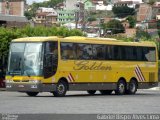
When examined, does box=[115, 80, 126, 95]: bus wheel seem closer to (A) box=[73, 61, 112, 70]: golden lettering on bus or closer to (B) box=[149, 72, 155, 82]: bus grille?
(A) box=[73, 61, 112, 70]: golden lettering on bus

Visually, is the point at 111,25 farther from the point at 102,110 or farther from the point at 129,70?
the point at 102,110

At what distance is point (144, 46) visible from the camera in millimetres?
40406

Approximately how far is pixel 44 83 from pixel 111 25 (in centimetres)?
10408

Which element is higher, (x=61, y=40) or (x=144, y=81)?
(x=61, y=40)

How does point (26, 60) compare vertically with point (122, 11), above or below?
below

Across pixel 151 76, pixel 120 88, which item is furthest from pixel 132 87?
pixel 151 76

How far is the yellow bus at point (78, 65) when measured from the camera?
3266 cm

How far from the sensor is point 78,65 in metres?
34.8

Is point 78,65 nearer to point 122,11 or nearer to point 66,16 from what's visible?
point 122,11

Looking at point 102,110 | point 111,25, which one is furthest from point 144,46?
point 111,25

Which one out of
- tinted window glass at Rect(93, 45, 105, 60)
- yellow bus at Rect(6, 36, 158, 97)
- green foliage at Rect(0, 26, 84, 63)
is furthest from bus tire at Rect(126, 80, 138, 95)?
→ green foliage at Rect(0, 26, 84, 63)

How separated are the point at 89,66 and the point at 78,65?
1062 millimetres

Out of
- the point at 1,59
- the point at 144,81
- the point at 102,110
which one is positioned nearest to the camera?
the point at 102,110

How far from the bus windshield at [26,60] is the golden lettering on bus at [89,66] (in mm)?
2715
